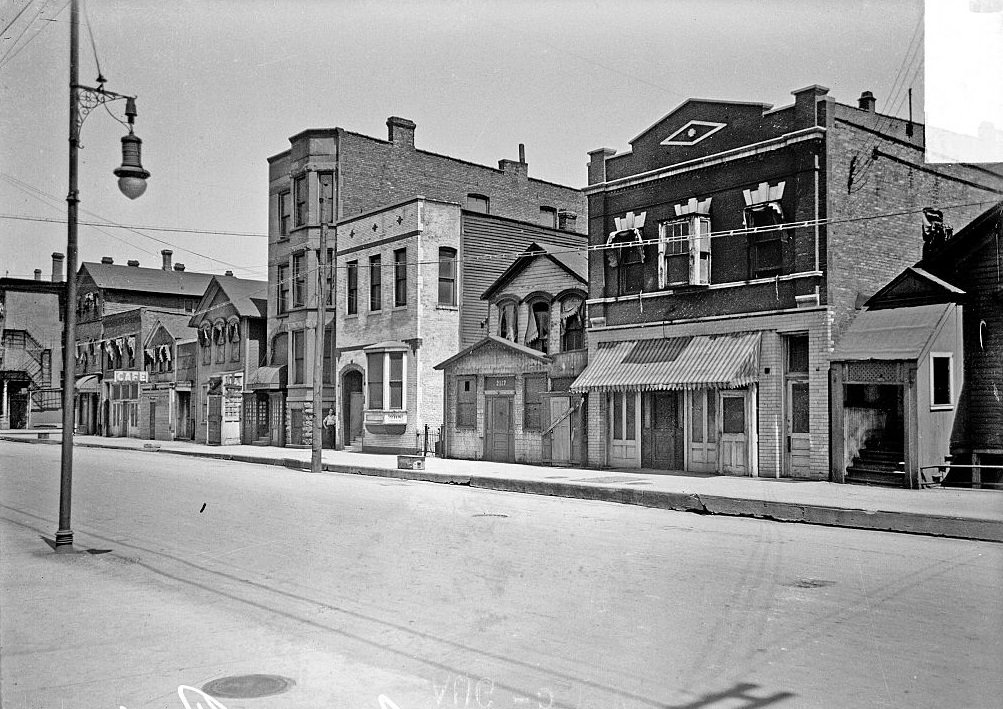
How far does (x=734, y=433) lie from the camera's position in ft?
74.3

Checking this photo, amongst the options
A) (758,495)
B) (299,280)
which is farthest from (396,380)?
(758,495)

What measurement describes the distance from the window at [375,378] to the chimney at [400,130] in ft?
35.3

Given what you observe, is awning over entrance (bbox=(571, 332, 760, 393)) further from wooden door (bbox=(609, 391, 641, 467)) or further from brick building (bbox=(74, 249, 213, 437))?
brick building (bbox=(74, 249, 213, 437))

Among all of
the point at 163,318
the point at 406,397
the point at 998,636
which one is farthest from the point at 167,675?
the point at 163,318

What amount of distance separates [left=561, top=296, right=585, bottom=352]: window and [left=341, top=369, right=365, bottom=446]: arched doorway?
10569 mm

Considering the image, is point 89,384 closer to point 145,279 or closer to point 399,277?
point 145,279

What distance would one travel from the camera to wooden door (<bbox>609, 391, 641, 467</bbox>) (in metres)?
25.2

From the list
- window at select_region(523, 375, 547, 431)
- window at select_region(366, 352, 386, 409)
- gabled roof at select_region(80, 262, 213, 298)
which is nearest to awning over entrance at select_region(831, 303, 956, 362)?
window at select_region(523, 375, 547, 431)

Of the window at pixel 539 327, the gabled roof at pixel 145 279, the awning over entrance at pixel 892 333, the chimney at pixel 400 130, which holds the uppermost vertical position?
the chimney at pixel 400 130

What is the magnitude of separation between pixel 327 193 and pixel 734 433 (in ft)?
73.8

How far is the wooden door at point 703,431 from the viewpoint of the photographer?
23125 mm

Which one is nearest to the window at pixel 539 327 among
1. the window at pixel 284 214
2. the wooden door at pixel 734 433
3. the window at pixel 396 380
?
the window at pixel 396 380

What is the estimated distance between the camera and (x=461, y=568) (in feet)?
33.8

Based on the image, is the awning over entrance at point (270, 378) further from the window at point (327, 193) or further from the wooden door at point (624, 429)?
the wooden door at point (624, 429)
